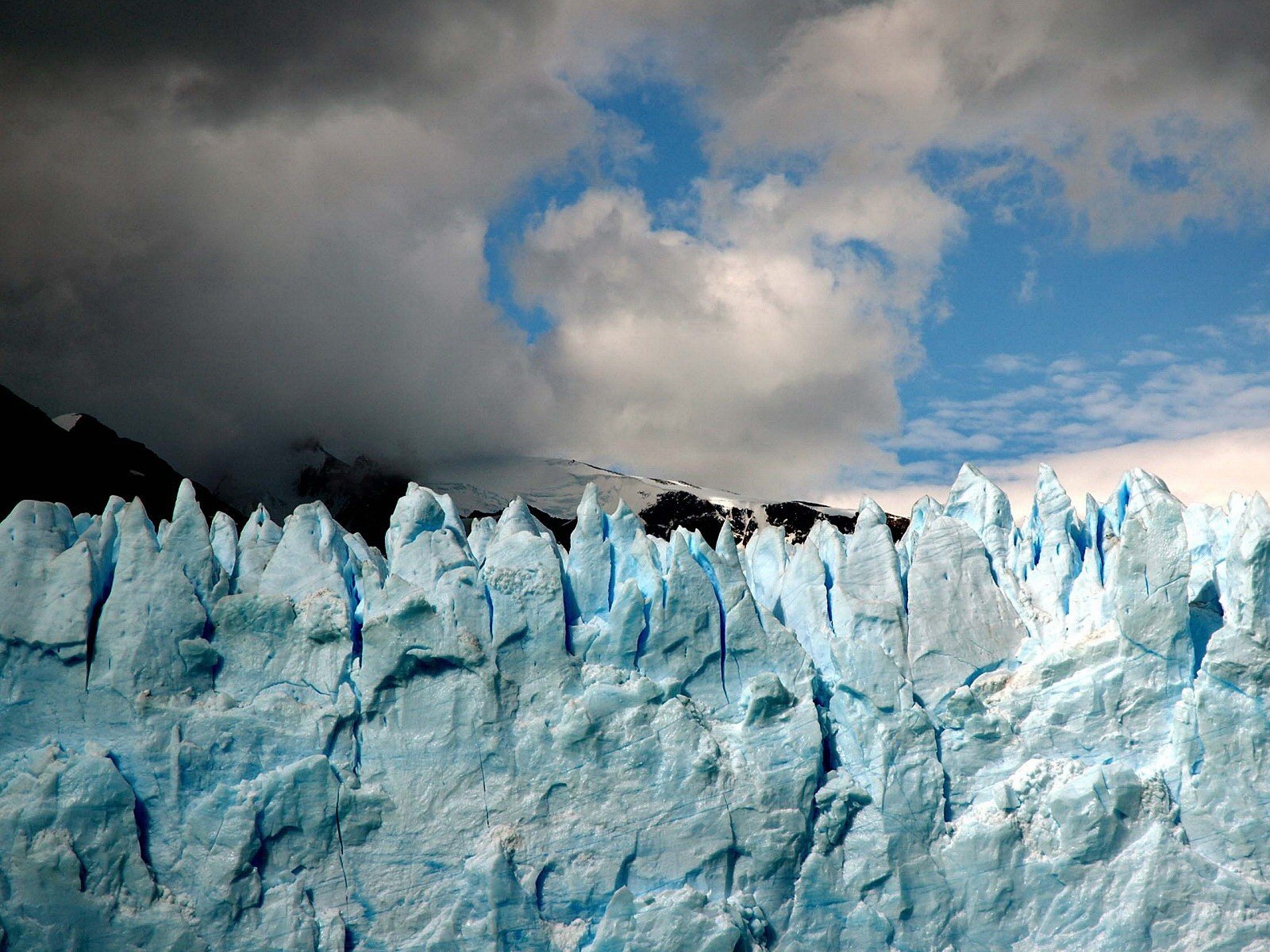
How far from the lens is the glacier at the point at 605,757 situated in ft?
57.5

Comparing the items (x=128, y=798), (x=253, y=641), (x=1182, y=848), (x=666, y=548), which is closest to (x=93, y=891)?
(x=128, y=798)

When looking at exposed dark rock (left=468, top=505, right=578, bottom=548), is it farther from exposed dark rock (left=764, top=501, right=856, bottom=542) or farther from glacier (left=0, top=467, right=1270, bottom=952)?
glacier (left=0, top=467, right=1270, bottom=952)

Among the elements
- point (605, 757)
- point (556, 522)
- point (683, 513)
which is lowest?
point (605, 757)

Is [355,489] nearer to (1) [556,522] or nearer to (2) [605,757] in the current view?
(1) [556,522]

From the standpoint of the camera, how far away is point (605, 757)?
18359 mm

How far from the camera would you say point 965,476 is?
2325cm

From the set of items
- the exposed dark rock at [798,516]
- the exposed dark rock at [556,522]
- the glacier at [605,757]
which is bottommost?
the glacier at [605,757]

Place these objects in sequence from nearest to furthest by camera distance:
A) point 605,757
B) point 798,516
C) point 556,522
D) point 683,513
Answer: point 605,757 → point 556,522 → point 683,513 → point 798,516

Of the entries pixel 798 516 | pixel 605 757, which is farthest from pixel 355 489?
pixel 605 757

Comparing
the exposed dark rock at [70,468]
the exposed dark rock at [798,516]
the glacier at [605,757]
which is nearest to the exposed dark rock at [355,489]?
the exposed dark rock at [70,468]

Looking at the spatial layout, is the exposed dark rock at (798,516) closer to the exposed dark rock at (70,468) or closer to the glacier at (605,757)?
the exposed dark rock at (70,468)

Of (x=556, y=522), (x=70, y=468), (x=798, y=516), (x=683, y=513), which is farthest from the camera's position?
(x=798, y=516)

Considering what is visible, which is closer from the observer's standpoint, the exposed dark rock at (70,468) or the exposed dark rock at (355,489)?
the exposed dark rock at (70,468)

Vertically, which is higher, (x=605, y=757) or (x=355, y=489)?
(x=355, y=489)
